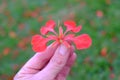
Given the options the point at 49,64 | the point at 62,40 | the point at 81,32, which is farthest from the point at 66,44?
the point at 81,32

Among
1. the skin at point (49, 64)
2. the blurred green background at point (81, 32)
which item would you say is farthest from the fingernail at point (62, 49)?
the blurred green background at point (81, 32)

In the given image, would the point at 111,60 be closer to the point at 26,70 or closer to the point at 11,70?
the point at 11,70

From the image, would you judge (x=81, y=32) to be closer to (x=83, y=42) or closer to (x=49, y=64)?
(x=49, y=64)

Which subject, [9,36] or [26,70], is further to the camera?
[9,36]

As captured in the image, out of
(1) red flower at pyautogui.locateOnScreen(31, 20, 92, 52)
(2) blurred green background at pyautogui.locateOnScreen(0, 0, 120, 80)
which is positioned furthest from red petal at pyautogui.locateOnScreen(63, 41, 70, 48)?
(2) blurred green background at pyautogui.locateOnScreen(0, 0, 120, 80)

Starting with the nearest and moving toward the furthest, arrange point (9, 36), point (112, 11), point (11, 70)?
point (11, 70), point (112, 11), point (9, 36)

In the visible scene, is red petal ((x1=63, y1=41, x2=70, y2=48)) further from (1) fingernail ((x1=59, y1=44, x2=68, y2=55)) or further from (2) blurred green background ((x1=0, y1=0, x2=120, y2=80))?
(2) blurred green background ((x1=0, y1=0, x2=120, y2=80))

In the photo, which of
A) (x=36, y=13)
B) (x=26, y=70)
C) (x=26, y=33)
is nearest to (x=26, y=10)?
(x=36, y=13)
